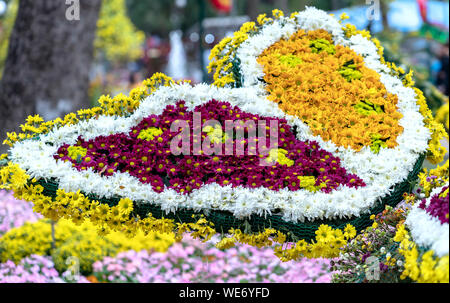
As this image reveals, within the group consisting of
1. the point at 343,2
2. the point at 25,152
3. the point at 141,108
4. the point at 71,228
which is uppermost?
the point at 343,2

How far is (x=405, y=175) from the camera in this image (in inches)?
135

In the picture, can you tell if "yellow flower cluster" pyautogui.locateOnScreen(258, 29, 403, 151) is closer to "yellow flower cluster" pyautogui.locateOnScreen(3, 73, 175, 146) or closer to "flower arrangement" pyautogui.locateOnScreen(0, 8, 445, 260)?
"flower arrangement" pyautogui.locateOnScreen(0, 8, 445, 260)

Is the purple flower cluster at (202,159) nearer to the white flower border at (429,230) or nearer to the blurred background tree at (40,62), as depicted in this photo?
the white flower border at (429,230)

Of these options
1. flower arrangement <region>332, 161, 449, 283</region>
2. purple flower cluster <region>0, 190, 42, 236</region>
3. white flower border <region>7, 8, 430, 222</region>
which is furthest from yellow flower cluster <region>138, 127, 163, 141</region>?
purple flower cluster <region>0, 190, 42, 236</region>

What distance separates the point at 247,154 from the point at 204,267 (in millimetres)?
2499

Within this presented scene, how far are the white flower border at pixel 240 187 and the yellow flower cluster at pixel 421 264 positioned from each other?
1.54ft

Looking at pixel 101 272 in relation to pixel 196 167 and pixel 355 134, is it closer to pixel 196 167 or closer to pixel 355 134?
pixel 196 167

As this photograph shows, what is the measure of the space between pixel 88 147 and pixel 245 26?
1.90m

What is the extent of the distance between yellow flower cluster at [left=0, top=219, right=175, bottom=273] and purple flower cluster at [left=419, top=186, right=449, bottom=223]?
2976 millimetres

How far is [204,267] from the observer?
5516 millimetres

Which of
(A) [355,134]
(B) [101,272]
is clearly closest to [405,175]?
(A) [355,134]

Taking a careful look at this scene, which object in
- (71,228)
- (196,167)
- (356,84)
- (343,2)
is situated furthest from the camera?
(343,2)

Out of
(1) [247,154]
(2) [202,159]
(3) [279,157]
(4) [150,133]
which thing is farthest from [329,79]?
(4) [150,133]

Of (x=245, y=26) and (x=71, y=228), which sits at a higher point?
(x=245, y=26)
